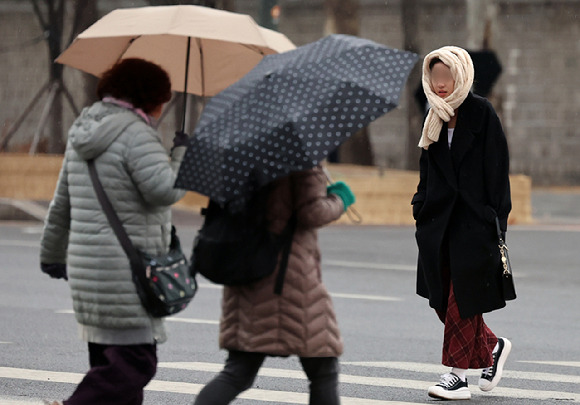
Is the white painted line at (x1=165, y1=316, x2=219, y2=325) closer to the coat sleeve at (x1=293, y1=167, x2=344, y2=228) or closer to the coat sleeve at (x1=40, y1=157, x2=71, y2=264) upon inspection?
the coat sleeve at (x1=40, y1=157, x2=71, y2=264)

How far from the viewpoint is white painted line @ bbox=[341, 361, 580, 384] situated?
7496 mm

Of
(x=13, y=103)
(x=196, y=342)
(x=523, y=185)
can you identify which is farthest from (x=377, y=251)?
(x=13, y=103)

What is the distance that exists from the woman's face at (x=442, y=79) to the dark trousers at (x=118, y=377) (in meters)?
2.11

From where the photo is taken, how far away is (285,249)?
4.99 meters

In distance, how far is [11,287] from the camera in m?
11.8

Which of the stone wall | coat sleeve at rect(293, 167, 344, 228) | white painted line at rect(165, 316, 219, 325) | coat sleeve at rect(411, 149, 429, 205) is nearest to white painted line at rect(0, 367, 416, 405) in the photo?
coat sleeve at rect(411, 149, 429, 205)

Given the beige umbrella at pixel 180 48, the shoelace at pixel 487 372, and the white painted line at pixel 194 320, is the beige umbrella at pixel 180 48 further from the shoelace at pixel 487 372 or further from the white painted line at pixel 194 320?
the white painted line at pixel 194 320

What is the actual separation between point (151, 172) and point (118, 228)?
0.25 m

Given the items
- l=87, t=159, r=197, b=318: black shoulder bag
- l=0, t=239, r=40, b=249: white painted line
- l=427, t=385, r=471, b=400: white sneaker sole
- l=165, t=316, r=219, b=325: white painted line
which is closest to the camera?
l=87, t=159, r=197, b=318: black shoulder bag

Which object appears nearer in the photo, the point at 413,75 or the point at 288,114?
the point at 288,114

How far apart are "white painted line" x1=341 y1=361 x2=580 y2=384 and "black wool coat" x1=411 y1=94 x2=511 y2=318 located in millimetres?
1018

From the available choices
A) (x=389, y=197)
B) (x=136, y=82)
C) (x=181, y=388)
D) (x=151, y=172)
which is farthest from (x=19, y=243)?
(x=151, y=172)

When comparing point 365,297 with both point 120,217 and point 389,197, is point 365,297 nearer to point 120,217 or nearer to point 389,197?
point 120,217

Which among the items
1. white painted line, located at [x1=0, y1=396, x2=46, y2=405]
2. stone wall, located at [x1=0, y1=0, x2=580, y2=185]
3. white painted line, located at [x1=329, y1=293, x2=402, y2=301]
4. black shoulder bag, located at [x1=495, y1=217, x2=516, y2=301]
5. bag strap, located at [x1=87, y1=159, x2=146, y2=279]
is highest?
bag strap, located at [x1=87, y1=159, x2=146, y2=279]
